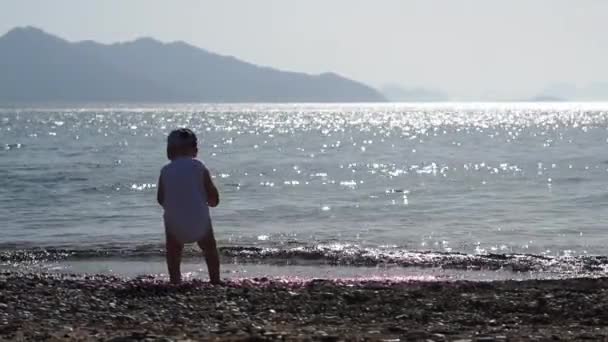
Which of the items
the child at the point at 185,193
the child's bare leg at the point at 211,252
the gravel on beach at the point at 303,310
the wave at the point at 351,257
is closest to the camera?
the gravel on beach at the point at 303,310

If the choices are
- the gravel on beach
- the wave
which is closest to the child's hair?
the gravel on beach

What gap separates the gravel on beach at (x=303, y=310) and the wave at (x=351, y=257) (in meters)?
3.07

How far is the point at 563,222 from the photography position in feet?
73.3

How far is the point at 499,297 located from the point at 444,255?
5.78 meters

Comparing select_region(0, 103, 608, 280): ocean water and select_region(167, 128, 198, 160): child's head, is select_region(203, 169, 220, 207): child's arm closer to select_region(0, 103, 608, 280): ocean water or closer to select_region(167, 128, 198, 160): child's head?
select_region(167, 128, 198, 160): child's head

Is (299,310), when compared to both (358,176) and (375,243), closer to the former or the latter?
(375,243)

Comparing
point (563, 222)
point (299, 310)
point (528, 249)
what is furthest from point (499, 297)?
point (563, 222)

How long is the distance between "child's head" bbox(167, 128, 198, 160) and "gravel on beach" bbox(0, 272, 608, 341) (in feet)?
5.30

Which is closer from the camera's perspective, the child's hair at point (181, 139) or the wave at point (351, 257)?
the child's hair at point (181, 139)

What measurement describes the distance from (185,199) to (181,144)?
627 millimetres

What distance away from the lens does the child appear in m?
10.7

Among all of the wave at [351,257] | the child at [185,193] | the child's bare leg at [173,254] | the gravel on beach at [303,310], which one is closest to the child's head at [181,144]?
the child at [185,193]

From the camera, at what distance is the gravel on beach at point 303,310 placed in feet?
28.1

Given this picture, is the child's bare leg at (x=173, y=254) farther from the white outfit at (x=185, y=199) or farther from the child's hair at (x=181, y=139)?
the child's hair at (x=181, y=139)
